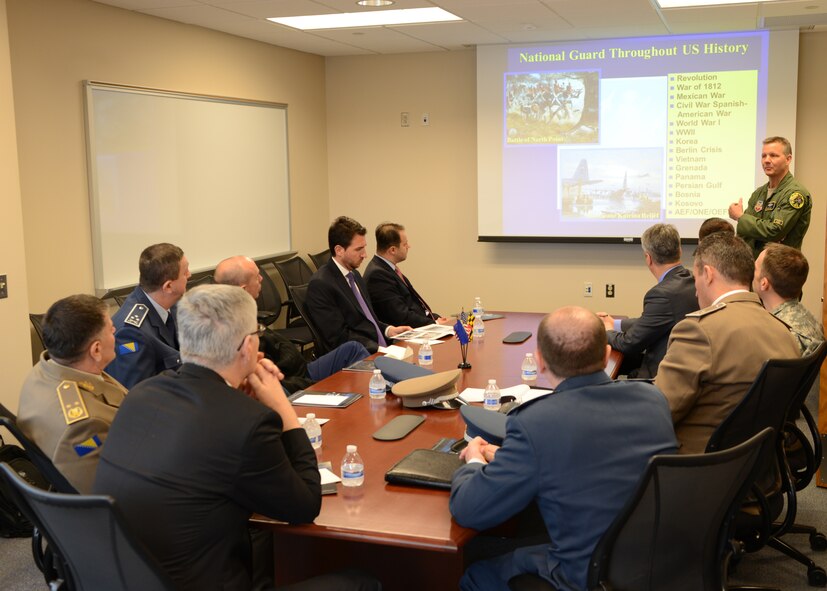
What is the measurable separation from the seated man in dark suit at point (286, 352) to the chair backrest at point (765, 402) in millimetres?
2075

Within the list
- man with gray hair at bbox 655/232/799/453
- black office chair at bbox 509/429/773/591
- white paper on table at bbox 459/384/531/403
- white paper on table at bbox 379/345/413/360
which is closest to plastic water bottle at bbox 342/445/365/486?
black office chair at bbox 509/429/773/591

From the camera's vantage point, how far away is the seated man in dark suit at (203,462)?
6.50 feet

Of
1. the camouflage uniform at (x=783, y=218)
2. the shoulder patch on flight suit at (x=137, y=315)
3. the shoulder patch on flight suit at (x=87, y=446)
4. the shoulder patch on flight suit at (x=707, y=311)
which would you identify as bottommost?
the shoulder patch on flight suit at (x=87, y=446)

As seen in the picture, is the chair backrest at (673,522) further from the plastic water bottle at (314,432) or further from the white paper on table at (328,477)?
the plastic water bottle at (314,432)

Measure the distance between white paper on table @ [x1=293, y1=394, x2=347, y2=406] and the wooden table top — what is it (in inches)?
2.3

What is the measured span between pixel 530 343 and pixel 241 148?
351 cm

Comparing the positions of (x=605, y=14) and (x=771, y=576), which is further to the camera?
(x=605, y=14)

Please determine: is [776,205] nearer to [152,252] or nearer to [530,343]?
[530,343]

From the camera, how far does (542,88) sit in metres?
7.57

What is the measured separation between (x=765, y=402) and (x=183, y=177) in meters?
4.74

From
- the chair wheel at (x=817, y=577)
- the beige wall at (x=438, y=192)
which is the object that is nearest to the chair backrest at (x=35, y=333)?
the chair wheel at (x=817, y=577)

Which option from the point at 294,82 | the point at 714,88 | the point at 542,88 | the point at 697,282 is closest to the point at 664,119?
the point at 714,88

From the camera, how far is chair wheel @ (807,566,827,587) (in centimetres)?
340

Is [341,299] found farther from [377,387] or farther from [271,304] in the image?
[271,304]
